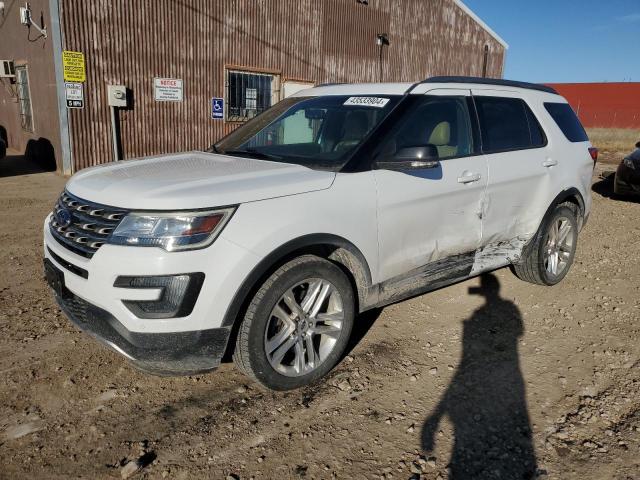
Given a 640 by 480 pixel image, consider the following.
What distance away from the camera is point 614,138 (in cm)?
2422

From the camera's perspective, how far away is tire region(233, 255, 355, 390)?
271 cm

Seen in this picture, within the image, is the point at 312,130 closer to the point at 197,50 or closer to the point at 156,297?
the point at 156,297

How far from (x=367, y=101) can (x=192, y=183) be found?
1.52 m

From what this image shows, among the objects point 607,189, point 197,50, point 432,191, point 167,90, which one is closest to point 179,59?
point 197,50

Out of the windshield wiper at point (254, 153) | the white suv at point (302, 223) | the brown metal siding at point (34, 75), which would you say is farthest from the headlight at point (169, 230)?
the brown metal siding at point (34, 75)

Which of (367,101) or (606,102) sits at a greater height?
(606,102)

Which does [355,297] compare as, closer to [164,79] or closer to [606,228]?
[606,228]

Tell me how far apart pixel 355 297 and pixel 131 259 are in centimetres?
142

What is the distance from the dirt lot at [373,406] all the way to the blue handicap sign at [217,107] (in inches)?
337

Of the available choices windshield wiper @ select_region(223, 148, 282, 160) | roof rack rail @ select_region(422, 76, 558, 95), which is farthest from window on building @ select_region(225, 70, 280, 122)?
windshield wiper @ select_region(223, 148, 282, 160)

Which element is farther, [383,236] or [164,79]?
[164,79]

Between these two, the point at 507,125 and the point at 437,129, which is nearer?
the point at 437,129

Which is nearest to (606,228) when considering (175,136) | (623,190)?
(623,190)

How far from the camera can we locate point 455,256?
3.72m
